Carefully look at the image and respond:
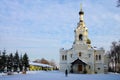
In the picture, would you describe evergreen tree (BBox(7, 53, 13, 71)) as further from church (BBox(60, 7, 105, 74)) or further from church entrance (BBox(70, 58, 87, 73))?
church entrance (BBox(70, 58, 87, 73))

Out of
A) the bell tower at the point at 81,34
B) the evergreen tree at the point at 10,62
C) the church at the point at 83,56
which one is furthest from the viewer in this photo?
the bell tower at the point at 81,34

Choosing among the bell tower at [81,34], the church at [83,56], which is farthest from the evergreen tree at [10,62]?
the bell tower at [81,34]

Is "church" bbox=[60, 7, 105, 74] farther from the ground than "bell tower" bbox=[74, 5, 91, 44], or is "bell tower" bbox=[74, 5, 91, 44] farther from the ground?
"bell tower" bbox=[74, 5, 91, 44]

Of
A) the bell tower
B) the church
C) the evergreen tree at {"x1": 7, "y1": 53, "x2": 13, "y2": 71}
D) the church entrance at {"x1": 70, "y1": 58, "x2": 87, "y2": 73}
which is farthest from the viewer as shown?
the bell tower

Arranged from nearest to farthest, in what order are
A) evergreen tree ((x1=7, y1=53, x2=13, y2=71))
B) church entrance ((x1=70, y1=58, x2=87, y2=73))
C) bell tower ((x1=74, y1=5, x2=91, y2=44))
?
evergreen tree ((x1=7, y1=53, x2=13, y2=71)) → church entrance ((x1=70, y1=58, x2=87, y2=73)) → bell tower ((x1=74, y1=5, x2=91, y2=44))

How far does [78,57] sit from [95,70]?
18.2ft

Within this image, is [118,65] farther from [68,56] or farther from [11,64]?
[11,64]

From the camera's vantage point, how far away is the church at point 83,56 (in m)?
63.9

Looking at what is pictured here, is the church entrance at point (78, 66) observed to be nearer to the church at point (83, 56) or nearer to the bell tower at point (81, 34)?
the church at point (83, 56)

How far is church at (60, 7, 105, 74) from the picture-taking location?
210 ft

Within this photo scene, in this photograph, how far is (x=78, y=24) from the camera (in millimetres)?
68250

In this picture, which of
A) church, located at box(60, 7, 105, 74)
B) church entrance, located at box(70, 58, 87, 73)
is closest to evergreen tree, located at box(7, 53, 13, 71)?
church, located at box(60, 7, 105, 74)

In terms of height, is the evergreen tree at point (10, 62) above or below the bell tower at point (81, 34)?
below

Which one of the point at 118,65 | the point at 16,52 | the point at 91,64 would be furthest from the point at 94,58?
the point at 16,52
